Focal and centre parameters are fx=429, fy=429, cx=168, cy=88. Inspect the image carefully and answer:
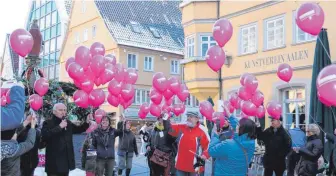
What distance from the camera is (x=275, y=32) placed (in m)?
17.7

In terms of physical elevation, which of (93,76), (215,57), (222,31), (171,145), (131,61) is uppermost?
(131,61)

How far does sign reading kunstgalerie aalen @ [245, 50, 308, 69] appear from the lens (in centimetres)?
1636

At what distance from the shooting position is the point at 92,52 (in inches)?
440

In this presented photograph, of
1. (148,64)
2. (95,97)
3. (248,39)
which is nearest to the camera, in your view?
(95,97)

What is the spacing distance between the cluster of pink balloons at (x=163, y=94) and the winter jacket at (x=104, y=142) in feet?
7.90

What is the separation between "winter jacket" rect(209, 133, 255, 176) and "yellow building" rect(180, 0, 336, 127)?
1054cm

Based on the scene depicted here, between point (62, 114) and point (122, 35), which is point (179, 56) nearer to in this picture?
point (122, 35)

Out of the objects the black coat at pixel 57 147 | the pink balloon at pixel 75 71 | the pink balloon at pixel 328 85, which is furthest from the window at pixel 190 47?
the pink balloon at pixel 328 85

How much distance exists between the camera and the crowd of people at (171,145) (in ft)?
16.8

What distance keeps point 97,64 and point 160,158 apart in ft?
9.28

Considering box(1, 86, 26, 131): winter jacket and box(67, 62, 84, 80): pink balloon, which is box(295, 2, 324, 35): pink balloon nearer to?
box(1, 86, 26, 131): winter jacket

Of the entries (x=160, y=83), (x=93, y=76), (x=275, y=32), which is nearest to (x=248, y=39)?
(x=275, y=32)

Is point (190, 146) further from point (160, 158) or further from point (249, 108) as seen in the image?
point (249, 108)

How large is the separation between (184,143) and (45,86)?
4389 millimetres
